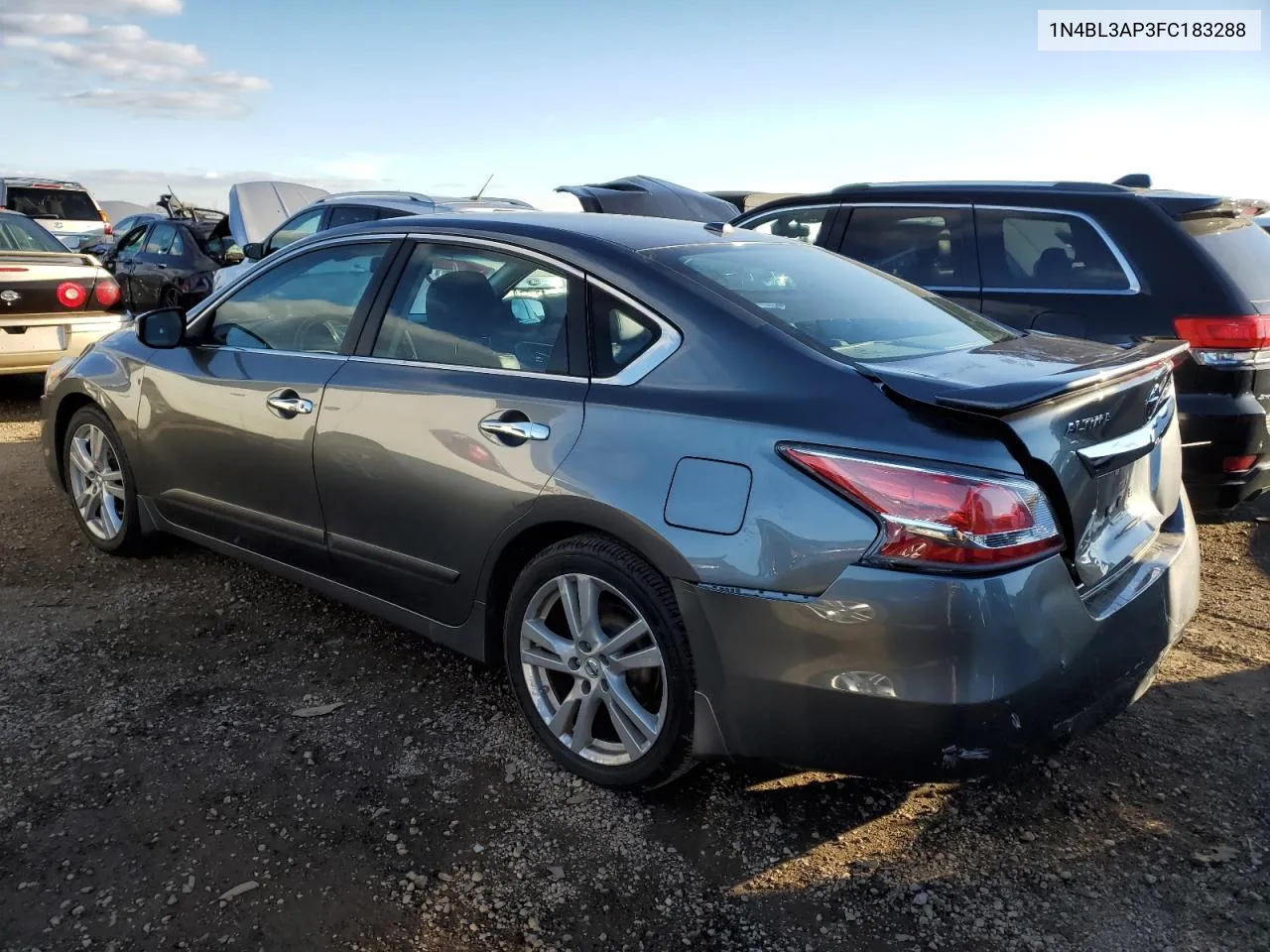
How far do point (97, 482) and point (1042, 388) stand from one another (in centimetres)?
415

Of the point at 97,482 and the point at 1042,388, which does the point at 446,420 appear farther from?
the point at 97,482

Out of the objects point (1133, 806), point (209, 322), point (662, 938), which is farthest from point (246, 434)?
point (1133, 806)

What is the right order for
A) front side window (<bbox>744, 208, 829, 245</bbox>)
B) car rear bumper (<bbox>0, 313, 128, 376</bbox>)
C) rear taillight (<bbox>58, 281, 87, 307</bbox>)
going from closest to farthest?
1. front side window (<bbox>744, 208, 829, 245</bbox>)
2. car rear bumper (<bbox>0, 313, 128, 376</bbox>)
3. rear taillight (<bbox>58, 281, 87, 307</bbox>)

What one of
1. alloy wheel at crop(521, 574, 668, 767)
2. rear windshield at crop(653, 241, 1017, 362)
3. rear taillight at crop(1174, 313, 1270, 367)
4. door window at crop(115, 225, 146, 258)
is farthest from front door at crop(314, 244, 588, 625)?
door window at crop(115, 225, 146, 258)

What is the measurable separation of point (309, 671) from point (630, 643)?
1456 mm

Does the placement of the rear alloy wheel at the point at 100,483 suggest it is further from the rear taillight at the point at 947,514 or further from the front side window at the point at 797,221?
the front side window at the point at 797,221

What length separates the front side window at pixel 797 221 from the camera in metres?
6.11

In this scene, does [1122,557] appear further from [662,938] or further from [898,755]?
[662,938]

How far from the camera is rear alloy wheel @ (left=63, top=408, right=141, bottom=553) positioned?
4.54 metres

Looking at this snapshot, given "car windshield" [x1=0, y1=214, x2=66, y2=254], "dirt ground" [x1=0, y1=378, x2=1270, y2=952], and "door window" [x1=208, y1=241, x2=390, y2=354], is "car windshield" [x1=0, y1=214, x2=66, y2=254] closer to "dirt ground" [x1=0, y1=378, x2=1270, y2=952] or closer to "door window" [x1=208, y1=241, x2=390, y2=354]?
"door window" [x1=208, y1=241, x2=390, y2=354]

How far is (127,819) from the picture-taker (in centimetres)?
273

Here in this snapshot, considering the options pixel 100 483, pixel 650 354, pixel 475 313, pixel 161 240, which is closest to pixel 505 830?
pixel 650 354

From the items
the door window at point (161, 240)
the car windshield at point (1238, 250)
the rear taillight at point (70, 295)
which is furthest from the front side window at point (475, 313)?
the door window at point (161, 240)

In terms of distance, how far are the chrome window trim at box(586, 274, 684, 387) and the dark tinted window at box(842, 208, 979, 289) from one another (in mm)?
2945
